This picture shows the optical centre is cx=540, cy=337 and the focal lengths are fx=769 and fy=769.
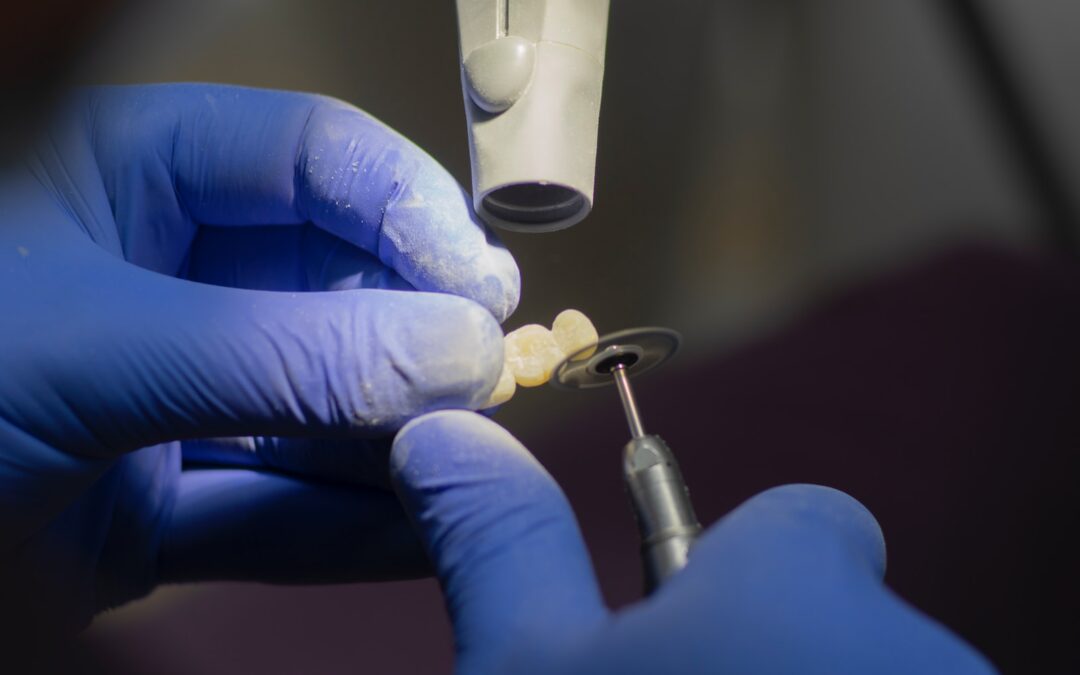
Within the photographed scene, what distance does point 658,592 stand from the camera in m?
0.50

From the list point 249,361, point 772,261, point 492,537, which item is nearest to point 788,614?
point 492,537

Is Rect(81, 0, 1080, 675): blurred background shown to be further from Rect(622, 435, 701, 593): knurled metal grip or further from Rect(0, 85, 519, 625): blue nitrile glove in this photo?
Rect(622, 435, 701, 593): knurled metal grip

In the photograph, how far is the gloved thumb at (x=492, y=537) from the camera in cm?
50

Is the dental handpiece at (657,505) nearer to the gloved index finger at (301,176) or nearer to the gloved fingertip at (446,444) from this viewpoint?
the gloved fingertip at (446,444)

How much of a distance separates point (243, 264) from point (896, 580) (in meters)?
0.83

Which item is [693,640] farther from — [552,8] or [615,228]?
[615,228]

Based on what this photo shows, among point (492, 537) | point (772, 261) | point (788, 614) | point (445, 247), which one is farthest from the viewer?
point (772, 261)

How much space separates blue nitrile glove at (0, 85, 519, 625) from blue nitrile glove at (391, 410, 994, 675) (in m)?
0.07

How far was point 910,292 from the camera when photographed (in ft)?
3.62

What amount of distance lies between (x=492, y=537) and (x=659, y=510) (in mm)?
122

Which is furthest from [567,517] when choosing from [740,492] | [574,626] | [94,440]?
[740,492]

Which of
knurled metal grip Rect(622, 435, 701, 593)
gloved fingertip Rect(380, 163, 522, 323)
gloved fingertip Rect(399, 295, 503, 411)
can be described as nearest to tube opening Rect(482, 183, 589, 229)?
gloved fingertip Rect(380, 163, 522, 323)

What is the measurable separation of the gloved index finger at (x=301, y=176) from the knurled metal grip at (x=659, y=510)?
0.24 meters

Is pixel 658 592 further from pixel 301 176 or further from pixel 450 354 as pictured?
pixel 301 176
